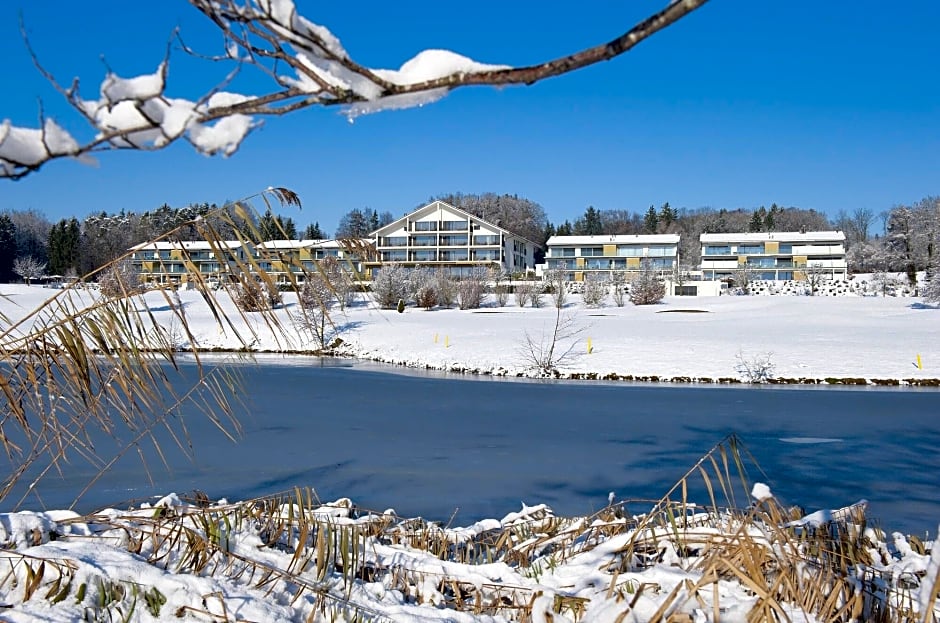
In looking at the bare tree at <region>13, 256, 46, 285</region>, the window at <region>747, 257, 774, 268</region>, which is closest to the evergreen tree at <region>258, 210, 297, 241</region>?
the bare tree at <region>13, 256, 46, 285</region>

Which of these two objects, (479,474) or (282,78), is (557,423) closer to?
(479,474)

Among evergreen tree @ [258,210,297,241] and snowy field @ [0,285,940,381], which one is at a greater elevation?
evergreen tree @ [258,210,297,241]

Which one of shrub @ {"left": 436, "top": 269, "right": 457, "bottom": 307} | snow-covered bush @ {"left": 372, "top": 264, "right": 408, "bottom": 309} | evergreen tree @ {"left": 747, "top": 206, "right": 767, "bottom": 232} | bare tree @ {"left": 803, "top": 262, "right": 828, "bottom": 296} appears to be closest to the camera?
snow-covered bush @ {"left": 372, "top": 264, "right": 408, "bottom": 309}

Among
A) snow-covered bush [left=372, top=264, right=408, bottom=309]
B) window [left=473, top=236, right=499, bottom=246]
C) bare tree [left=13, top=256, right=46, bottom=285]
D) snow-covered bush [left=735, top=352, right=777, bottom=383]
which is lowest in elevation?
snow-covered bush [left=735, top=352, right=777, bottom=383]

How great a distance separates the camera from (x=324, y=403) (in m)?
12.5

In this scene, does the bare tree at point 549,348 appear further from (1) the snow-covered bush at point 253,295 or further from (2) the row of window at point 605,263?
(2) the row of window at point 605,263

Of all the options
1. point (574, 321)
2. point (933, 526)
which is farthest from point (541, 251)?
point (933, 526)

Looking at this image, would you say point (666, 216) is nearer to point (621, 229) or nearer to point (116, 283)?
→ point (621, 229)

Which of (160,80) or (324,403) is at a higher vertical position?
(160,80)

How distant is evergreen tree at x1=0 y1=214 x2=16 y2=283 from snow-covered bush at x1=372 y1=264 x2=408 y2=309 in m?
40.8

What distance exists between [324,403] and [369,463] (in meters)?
5.10

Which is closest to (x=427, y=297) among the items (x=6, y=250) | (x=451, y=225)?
(x=451, y=225)

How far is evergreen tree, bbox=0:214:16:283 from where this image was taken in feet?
194

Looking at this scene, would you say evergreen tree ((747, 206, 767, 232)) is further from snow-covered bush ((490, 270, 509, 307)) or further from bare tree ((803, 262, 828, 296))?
snow-covered bush ((490, 270, 509, 307))
